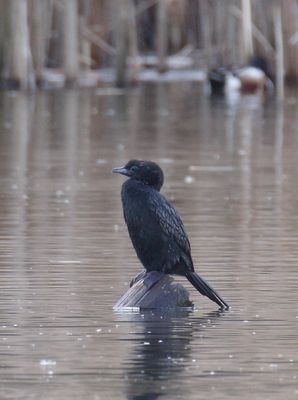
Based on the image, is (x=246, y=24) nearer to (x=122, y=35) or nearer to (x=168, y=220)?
(x=122, y=35)

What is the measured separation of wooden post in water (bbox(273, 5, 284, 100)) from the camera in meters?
31.5

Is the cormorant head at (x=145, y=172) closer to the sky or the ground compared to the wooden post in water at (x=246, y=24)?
closer to the ground

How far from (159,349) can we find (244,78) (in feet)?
87.1

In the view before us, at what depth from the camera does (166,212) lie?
8500 mm

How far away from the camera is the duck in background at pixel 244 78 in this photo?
109 feet

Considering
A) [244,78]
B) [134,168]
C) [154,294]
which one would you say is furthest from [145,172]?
[244,78]

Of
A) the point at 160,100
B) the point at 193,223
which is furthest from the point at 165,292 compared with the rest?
the point at 160,100

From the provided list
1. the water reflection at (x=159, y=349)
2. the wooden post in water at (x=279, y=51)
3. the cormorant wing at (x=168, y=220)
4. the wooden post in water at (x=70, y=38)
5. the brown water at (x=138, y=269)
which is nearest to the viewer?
the water reflection at (x=159, y=349)

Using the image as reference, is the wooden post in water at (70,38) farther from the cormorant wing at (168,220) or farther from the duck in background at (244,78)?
the cormorant wing at (168,220)

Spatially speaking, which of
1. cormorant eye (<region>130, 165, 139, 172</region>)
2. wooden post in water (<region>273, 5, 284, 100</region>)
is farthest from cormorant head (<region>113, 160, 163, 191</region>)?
wooden post in water (<region>273, 5, 284, 100</region>)

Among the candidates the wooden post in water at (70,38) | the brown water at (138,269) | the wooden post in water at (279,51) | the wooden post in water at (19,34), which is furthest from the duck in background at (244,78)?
the brown water at (138,269)

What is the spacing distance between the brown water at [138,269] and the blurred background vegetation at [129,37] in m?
8.54

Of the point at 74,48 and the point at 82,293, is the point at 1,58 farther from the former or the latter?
the point at 82,293

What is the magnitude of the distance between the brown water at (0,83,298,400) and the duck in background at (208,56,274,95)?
1072 centimetres
